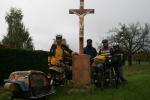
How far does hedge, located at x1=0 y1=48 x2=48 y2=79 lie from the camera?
933 inches

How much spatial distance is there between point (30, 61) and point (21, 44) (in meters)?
48.0

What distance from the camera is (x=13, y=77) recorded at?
13.6 metres

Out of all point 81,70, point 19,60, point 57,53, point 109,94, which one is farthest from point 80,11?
point 19,60

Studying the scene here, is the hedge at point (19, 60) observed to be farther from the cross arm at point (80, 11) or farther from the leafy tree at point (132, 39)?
the leafy tree at point (132, 39)

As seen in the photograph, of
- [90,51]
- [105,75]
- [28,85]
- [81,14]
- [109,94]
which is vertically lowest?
[109,94]

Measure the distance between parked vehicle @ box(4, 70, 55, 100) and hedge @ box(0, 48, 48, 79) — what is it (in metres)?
8.89

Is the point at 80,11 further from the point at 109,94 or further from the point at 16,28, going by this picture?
the point at 16,28

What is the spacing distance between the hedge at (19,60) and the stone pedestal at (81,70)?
7.25 meters

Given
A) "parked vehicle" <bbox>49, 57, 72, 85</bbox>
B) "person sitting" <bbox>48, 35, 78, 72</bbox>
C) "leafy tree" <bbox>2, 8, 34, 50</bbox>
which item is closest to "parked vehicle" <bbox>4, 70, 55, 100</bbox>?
"parked vehicle" <bbox>49, 57, 72, 85</bbox>

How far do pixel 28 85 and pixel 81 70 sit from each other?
368 centimetres

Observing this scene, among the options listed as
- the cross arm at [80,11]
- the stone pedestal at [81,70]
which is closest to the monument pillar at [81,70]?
the stone pedestal at [81,70]

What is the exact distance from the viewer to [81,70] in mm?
16500

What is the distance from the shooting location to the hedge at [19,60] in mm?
23688

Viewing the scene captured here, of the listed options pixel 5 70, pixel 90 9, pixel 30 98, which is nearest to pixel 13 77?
pixel 30 98
